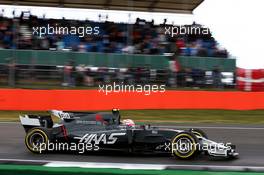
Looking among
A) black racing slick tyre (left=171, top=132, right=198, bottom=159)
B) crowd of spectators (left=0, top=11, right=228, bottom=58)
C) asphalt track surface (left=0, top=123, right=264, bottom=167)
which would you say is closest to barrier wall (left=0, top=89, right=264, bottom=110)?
crowd of spectators (left=0, top=11, right=228, bottom=58)

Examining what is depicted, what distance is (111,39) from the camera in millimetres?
17922

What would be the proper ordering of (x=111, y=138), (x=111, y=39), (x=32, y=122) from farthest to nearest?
(x=111, y=39) → (x=32, y=122) → (x=111, y=138)

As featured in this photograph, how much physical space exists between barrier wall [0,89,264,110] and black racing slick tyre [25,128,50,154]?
6759mm

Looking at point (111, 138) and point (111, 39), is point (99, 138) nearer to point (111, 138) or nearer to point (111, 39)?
point (111, 138)

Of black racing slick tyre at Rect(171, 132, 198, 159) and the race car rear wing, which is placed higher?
the race car rear wing

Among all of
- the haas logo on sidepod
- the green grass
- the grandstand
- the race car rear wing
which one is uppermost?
the grandstand

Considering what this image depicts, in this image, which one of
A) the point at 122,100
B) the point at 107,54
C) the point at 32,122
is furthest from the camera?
the point at 107,54

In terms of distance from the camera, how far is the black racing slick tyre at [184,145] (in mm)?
7309

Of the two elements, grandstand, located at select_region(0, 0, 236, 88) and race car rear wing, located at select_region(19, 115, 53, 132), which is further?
grandstand, located at select_region(0, 0, 236, 88)

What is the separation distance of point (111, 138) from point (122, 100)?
7424 millimetres

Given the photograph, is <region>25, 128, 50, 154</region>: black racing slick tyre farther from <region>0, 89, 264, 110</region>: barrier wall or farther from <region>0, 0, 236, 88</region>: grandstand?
<region>0, 0, 236, 88</region>: grandstand

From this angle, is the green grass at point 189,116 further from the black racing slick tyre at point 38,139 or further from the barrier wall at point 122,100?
the black racing slick tyre at point 38,139

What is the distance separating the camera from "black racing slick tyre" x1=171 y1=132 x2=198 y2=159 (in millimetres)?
7309

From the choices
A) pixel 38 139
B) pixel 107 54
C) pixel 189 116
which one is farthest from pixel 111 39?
pixel 38 139
